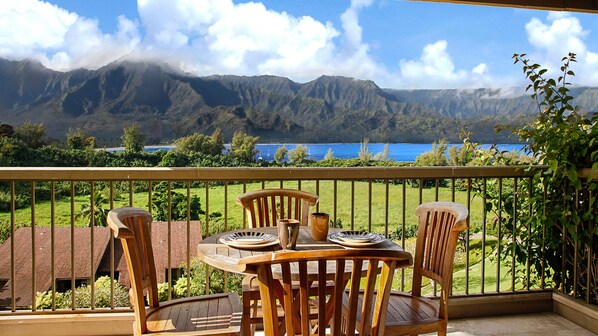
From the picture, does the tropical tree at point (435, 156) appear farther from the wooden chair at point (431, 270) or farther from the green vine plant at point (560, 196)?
the wooden chair at point (431, 270)

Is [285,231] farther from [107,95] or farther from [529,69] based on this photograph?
[107,95]

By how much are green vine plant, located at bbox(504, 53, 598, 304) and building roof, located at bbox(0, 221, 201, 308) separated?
2695mm

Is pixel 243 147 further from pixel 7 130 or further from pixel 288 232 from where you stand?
pixel 288 232

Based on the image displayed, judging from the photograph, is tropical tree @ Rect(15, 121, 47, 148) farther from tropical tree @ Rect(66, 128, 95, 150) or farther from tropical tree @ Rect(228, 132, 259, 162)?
tropical tree @ Rect(228, 132, 259, 162)

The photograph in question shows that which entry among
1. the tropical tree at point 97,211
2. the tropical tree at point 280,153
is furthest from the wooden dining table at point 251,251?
the tropical tree at point 280,153

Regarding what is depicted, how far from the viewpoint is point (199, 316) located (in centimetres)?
219

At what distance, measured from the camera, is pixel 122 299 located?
14.8ft

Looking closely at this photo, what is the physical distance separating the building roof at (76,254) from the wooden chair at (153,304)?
69.2 inches

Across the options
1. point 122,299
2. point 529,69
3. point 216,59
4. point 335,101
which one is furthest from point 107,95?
point 529,69

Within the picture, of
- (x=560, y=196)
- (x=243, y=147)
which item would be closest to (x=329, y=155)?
(x=243, y=147)

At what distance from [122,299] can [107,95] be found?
513 cm

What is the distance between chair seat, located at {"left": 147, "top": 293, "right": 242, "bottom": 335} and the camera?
203cm

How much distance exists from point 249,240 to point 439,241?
929 mm

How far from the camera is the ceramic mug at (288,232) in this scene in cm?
199
